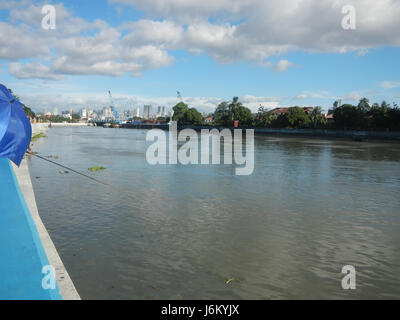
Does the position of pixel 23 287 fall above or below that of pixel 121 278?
above

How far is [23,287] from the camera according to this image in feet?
16.2

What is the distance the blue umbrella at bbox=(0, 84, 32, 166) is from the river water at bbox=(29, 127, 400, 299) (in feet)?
6.58

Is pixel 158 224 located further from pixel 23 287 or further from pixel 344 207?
pixel 344 207

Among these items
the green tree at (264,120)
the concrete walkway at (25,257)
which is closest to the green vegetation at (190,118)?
the green tree at (264,120)

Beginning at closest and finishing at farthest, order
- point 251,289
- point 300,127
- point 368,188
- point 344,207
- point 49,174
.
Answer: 1. point 251,289
2. point 344,207
3. point 368,188
4. point 49,174
5. point 300,127

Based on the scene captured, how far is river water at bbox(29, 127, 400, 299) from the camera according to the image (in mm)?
6270

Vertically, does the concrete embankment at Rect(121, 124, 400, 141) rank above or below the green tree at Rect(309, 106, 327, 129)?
below

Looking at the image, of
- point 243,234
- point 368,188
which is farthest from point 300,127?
point 243,234

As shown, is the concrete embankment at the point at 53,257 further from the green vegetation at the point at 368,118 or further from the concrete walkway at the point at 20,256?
the green vegetation at the point at 368,118

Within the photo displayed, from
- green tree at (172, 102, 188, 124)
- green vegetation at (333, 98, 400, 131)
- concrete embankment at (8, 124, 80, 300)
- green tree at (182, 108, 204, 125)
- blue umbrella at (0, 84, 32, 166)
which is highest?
green tree at (172, 102, 188, 124)

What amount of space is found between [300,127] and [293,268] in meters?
96.5

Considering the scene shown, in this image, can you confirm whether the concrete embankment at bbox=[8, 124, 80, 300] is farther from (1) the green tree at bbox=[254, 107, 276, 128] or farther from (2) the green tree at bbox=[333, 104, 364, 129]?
(1) the green tree at bbox=[254, 107, 276, 128]

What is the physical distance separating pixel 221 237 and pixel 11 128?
21.2 feet

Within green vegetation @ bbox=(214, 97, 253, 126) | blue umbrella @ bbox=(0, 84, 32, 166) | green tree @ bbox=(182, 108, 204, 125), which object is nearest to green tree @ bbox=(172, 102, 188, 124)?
green tree @ bbox=(182, 108, 204, 125)
